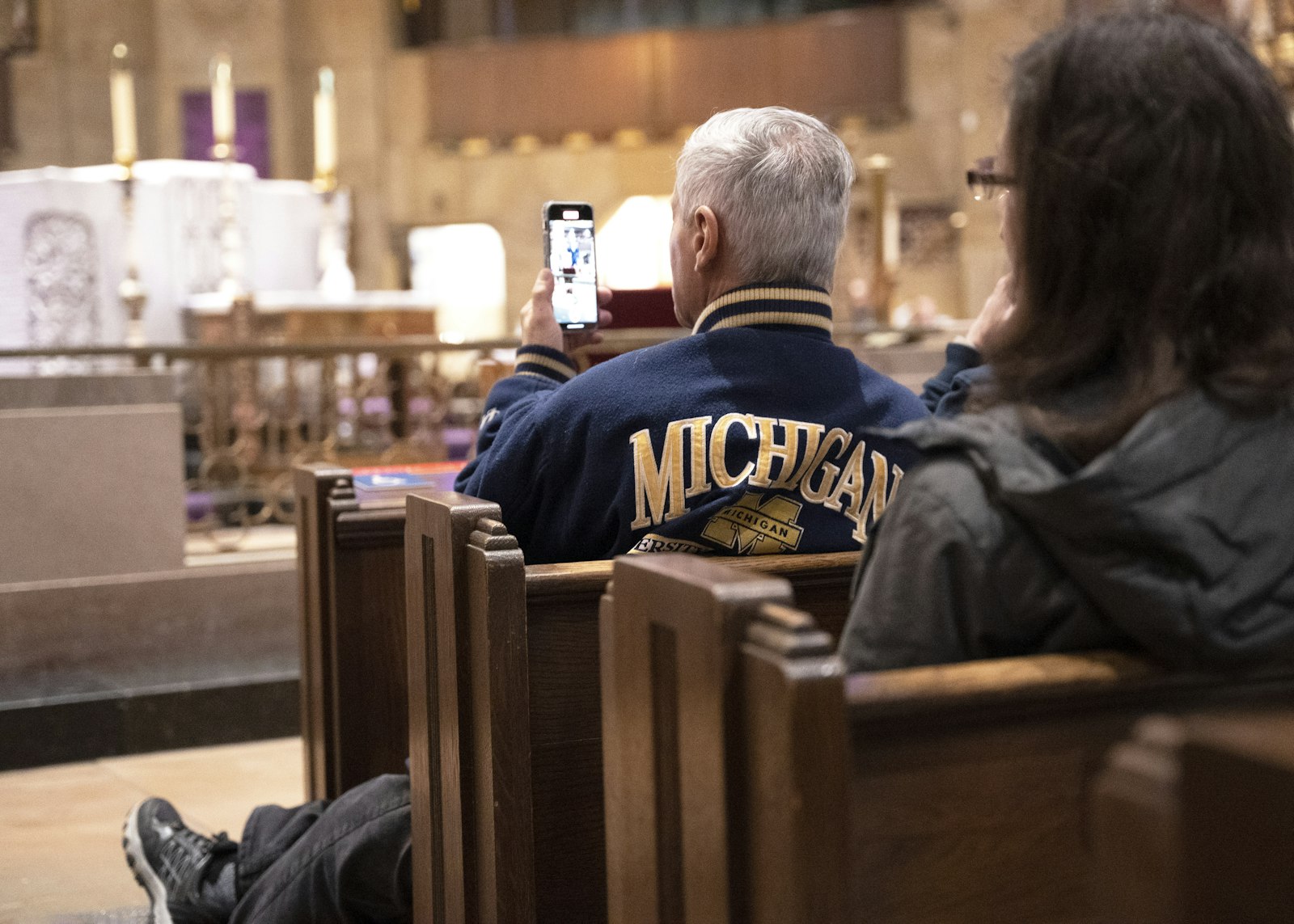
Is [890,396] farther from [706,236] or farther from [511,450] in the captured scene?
[511,450]

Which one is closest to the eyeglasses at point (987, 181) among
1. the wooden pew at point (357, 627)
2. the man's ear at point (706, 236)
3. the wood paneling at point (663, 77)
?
the man's ear at point (706, 236)

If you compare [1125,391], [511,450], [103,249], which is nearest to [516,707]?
[511,450]

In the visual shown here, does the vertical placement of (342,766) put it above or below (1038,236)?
below

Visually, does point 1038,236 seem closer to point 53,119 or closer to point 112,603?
point 112,603

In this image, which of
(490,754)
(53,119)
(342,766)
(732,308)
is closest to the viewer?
(490,754)

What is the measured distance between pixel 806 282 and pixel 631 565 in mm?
790

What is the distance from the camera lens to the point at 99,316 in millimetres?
7086

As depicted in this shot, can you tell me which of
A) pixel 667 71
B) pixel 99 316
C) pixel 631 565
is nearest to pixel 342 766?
pixel 631 565

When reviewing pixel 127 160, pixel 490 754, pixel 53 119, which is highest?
pixel 53 119

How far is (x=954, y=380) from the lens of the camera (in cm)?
185

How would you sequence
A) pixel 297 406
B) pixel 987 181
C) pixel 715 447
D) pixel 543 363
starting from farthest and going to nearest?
pixel 297 406, pixel 543 363, pixel 715 447, pixel 987 181

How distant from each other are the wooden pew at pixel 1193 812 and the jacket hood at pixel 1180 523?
0.23 m

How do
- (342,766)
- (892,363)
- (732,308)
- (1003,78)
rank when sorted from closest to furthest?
1. (1003,78)
2. (732,308)
3. (342,766)
4. (892,363)

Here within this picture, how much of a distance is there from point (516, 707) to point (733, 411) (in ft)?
1.51
